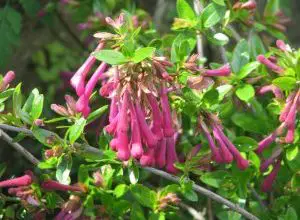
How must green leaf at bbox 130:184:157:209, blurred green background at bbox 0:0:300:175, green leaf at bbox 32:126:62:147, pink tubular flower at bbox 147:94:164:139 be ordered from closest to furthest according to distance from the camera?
pink tubular flower at bbox 147:94:164:139 → green leaf at bbox 32:126:62:147 → green leaf at bbox 130:184:157:209 → blurred green background at bbox 0:0:300:175

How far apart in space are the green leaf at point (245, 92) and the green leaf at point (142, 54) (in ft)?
1.57

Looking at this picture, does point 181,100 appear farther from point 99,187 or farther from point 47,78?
point 47,78

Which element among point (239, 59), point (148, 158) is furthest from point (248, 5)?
point (148, 158)

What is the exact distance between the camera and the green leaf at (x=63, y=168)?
64.2 inches

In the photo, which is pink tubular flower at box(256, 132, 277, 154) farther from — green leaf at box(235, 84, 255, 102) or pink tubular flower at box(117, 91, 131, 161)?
pink tubular flower at box(117, 91, 131, 161)

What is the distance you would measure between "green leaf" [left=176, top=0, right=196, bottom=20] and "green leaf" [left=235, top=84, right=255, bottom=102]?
27cm

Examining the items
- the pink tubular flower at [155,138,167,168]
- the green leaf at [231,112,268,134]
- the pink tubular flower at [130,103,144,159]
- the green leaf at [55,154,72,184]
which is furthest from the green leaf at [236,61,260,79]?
the green leaf at [55,154,72,184]

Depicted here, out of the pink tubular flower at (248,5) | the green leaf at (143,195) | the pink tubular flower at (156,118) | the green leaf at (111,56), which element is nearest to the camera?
the green leaf at (111,56)

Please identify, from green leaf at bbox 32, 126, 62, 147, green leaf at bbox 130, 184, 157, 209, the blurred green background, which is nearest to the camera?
green leaf at bbox 32, 126, 62, 147

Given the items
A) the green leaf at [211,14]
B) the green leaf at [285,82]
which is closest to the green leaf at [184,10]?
the green leaf at [211,14]

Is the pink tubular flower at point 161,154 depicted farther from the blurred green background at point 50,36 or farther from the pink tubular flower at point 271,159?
the blurred green background at point 50,36

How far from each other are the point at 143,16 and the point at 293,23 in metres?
1.95

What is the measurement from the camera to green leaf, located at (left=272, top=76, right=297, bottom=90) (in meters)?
1.71

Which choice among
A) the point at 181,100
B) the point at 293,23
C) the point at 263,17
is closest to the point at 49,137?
the point at 181,100
